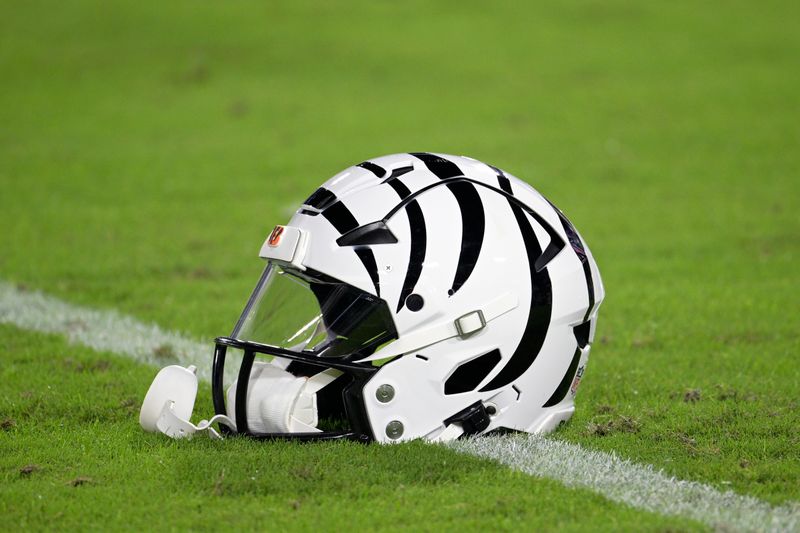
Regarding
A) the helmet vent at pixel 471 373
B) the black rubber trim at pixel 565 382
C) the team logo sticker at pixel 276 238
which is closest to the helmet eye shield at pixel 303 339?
the team logo sticker at pixel 276 238

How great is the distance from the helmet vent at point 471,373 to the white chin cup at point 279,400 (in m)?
0.61

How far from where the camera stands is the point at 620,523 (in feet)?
13.2

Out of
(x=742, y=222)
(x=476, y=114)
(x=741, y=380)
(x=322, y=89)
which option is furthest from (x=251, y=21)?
(x=741, y=380)

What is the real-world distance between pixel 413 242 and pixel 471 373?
651 mm

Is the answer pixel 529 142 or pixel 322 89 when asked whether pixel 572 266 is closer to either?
pixel 529 142

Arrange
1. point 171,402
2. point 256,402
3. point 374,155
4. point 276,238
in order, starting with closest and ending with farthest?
point 276,238, point 256,402, point 171,402, point 374,155

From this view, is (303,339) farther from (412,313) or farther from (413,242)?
(413,242)

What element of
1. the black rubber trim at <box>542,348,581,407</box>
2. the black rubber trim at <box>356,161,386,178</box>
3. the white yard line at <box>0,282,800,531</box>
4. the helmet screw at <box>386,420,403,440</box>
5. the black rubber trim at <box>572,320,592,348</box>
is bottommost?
the white yard line at <box>0,282,800,531</box>

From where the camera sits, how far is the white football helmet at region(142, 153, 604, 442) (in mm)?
4699

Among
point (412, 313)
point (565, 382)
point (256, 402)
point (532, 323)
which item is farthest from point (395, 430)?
point (565, 382)

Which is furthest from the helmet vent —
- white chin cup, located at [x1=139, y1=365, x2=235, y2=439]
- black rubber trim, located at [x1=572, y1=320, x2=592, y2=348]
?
white chin cup, located at [x1=139, y1=365, x2=235, y2=439]

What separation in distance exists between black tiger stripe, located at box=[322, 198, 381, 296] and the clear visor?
0.30 feet

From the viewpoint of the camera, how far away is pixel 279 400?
4891 mm

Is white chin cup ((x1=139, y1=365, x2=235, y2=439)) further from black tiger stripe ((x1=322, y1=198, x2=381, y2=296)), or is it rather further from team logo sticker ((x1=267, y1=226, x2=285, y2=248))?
black tiger stripe ((x1=322, y1=198, x2=381, y2=296))
